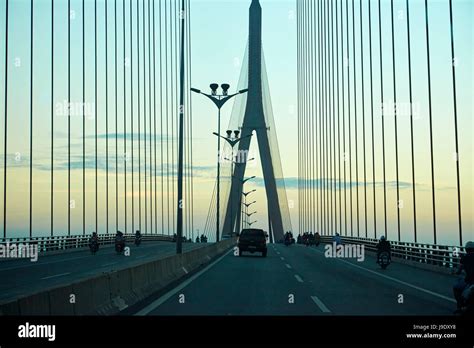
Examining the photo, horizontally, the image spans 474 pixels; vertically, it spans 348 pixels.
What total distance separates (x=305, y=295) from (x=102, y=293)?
625 cm

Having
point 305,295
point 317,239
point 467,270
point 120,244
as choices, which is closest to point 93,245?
point 120,244

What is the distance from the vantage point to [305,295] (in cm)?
1705

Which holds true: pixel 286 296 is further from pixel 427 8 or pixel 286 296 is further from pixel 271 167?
pixel 271 167

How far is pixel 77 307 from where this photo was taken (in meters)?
10.5

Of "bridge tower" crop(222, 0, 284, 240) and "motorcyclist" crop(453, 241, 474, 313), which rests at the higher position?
"bridge tower" crop(222, 0, 284, 240)

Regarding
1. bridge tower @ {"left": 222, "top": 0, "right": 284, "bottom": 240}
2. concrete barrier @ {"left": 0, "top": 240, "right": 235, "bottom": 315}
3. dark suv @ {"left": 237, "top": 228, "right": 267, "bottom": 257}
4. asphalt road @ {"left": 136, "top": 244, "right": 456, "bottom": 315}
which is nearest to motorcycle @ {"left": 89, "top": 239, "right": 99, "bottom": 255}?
dark suv @ {"left": 237, "top": 228, "right": 267, "bottom": 257}

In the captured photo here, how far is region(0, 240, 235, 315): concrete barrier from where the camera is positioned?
28.4 ft

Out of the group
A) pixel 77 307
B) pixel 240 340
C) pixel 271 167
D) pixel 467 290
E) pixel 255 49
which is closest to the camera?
pixel 240 340

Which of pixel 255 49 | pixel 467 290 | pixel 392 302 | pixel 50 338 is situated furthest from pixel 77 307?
pixel 255 49

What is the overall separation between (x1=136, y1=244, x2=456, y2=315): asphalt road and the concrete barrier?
0.55 m

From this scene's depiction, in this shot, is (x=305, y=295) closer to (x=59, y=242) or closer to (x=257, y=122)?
(x=59, y=242)

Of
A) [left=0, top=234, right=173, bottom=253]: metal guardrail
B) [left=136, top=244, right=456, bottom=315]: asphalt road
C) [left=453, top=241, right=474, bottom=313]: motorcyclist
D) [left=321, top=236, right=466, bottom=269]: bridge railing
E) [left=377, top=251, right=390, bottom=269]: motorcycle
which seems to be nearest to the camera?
[left=453, top=241, right=474, bottom=313]: motorcyclist

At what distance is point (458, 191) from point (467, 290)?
14.3 metres

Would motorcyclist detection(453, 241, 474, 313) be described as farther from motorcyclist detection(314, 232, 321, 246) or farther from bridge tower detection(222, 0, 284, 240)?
motorcyclist detection(314, 232, 321, 246)
